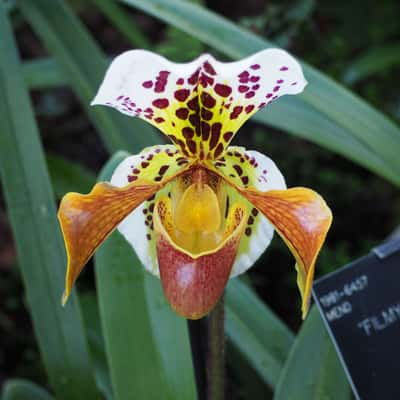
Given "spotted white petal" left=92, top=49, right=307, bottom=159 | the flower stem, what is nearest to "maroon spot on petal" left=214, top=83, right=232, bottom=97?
"spotted white petal" left=92, top=49, right=307, bottom=159

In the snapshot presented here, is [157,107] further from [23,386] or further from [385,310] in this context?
[23,386]

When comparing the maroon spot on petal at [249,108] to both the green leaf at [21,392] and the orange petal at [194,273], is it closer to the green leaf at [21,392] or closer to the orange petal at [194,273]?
the orange petal at [194,273]

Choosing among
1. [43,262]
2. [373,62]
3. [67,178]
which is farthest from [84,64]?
[373,62]

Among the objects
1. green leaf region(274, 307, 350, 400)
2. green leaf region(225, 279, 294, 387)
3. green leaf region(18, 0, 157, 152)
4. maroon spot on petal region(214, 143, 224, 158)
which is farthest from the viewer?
green leaf region(18, 0, 157, 152)

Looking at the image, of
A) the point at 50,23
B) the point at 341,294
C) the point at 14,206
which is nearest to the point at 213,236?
the point at 341,294

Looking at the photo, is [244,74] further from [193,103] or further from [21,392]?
[21,392]

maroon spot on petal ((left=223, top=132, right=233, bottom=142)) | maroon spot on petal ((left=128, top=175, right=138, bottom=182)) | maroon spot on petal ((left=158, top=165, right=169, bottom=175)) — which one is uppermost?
maroon spot on petal ((left=223, top=132, right=233, bottom=142))

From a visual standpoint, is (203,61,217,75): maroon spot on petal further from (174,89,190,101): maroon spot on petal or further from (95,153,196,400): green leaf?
(95,153,196,400): green leaf
